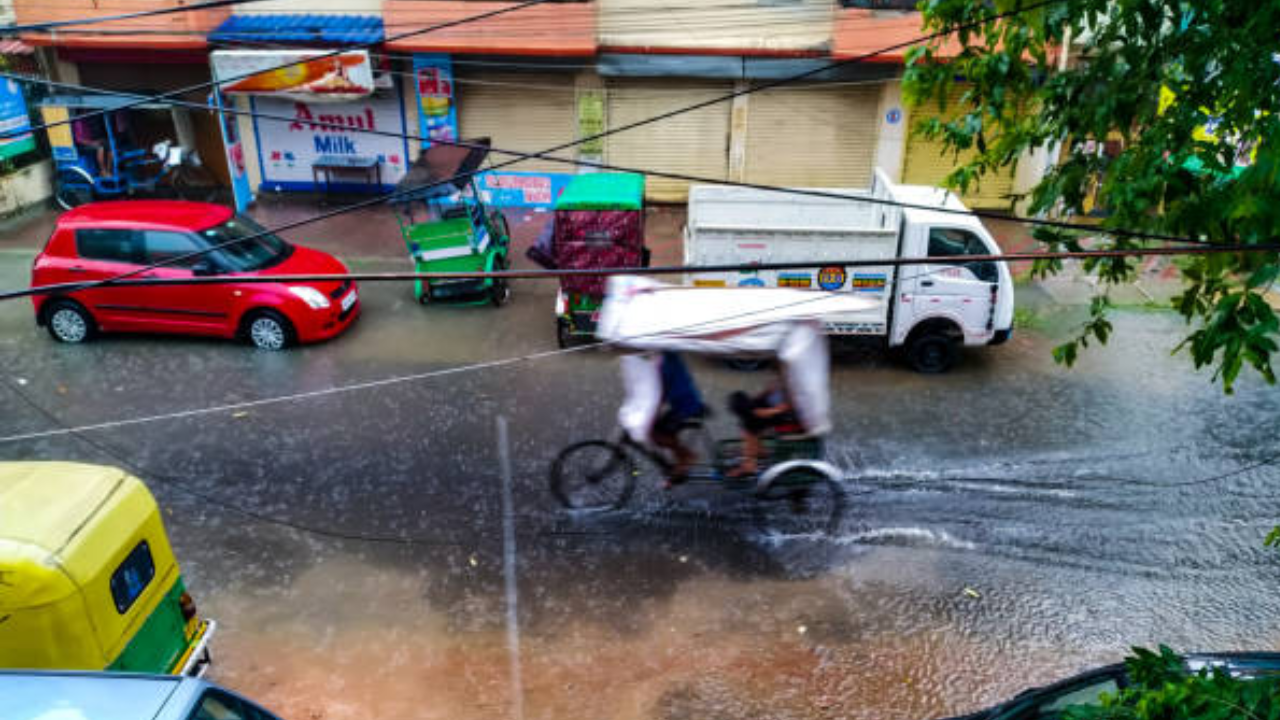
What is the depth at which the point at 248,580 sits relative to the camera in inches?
297

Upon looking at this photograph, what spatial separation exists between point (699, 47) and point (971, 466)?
9.49m

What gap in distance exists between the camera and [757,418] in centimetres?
792

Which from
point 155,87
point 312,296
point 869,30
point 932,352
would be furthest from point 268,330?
point 869,30

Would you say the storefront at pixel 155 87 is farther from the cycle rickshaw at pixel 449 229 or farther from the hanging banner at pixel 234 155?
the cycle rickshaw at pixel 449 229

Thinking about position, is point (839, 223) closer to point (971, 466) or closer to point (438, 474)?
point (971, 466)

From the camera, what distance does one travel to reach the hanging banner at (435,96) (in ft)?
Result: 53.8

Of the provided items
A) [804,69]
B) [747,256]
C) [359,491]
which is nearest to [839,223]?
[747,256]

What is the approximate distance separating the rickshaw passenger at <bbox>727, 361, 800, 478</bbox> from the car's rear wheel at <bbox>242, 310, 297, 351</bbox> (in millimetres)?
6273

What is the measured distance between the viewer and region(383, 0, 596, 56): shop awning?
15.5 m

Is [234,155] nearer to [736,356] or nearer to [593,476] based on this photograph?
[593,476]

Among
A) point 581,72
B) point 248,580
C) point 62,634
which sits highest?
point 581,72

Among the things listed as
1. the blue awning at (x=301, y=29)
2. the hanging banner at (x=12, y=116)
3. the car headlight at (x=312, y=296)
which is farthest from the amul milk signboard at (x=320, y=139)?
the car headlight at (x=312, y=296)

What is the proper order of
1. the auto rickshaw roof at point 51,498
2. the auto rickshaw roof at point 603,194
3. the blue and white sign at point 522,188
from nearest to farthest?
the auto rickshaw roof at point 51,498 < the auto rickshaw roof at point 603,194 < the blue and white sign at point 522,188

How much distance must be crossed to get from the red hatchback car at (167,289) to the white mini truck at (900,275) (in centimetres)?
499
